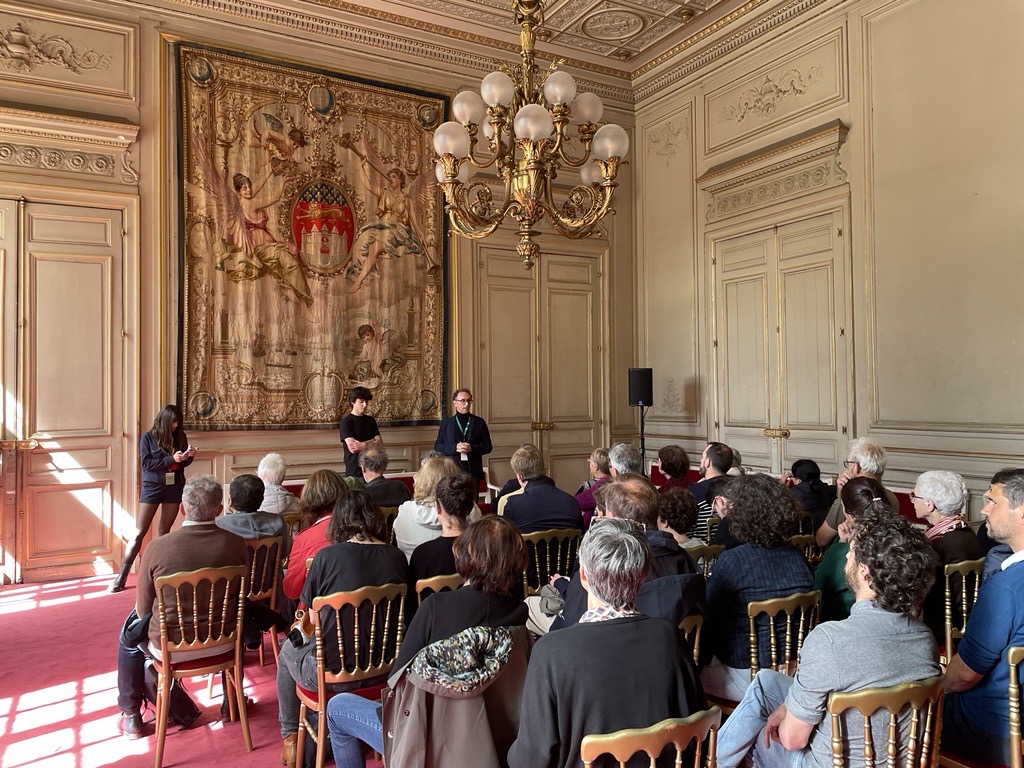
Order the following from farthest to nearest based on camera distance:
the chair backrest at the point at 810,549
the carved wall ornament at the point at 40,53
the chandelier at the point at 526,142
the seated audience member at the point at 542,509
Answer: the carved wall ornament at the point at 40,53 → the chandelier at the point at 526,142 → the seated audience member at the point at 542,509 → the chair backrest at the point at 810,549

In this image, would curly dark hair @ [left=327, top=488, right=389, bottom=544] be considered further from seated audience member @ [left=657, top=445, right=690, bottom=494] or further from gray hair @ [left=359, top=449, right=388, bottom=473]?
seated audience member @ [left=657, top=445, right=690, bottom=494]

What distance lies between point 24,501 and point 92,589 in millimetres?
944

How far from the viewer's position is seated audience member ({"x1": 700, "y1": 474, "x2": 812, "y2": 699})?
2.47 meters

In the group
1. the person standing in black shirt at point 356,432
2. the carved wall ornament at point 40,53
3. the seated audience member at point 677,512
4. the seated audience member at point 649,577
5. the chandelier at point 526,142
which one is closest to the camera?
the seated audience member at point 649,577

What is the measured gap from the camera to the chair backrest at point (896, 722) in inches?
66.1

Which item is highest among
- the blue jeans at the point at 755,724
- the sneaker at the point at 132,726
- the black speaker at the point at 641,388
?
the black speaker at the point at 641,388

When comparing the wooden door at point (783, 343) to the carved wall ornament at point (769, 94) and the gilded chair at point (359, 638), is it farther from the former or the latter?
the gilded chair at point (359, 638)

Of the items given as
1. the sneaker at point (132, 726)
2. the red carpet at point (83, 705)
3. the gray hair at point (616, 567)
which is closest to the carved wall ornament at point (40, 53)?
the red carpet at point (83, 705)

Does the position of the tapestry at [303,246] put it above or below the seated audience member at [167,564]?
above

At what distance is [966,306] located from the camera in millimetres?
5508

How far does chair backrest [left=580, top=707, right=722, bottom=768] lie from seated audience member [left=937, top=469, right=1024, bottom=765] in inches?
42.3

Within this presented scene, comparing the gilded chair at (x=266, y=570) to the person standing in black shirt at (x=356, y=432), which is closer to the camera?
the gilded chair at (x=266, y=570)

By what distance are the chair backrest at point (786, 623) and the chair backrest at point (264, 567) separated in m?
2.25

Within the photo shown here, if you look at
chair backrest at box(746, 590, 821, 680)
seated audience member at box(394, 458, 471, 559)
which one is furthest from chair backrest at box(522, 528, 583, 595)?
chair backrest at box(746, 590, 821, 680)
